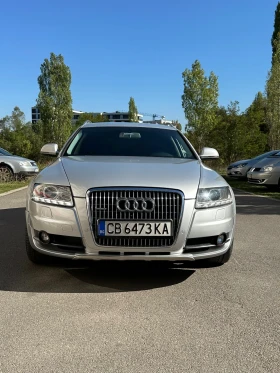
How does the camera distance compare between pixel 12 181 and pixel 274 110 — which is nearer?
pixel 12 181

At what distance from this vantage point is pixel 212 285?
12.6ft

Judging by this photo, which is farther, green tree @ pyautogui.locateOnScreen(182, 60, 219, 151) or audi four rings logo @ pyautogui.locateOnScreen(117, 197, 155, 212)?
green tree @ pyautogui.locateOnScreen(182, 60, 219, 151)

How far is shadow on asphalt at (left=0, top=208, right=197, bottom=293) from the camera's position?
3723mm

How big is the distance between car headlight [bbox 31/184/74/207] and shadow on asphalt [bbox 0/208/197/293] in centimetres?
57

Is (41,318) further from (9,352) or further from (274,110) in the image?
(274,110)

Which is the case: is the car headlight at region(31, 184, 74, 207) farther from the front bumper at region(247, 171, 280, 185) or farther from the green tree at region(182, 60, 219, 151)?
the green tree at region(182, 60, 219, 151)

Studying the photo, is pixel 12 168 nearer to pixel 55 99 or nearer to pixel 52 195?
pixel 52 195

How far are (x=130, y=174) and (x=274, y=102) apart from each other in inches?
1116

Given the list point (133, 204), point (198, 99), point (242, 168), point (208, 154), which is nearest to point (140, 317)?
point (133, 204)

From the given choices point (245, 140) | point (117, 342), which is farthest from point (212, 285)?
point (245, 140)

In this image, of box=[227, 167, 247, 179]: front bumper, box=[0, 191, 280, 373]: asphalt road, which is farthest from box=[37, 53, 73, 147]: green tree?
box=[0, 191, 280, 373]: asphalt road

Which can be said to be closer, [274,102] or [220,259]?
[220,259]

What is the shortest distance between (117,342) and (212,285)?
1434mm

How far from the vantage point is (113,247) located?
3.48 metres
